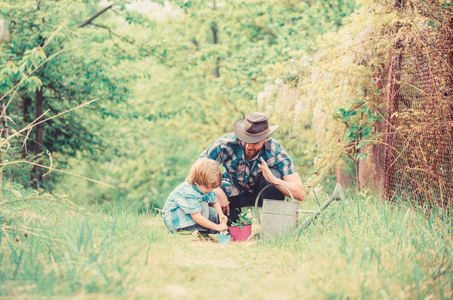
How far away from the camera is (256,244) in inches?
127

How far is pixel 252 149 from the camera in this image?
143 inches

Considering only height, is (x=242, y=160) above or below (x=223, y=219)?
above

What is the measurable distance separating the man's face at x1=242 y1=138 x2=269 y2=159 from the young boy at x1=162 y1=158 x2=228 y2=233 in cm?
35

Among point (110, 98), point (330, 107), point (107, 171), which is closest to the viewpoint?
point (330, 107)

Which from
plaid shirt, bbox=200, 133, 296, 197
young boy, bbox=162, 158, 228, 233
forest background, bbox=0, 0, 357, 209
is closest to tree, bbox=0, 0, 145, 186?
forest background, bbox=0, 0, 357, 209

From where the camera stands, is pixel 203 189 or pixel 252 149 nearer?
pixel 203 189

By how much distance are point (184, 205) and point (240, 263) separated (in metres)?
0.99

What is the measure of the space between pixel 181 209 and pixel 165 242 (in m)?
0.59

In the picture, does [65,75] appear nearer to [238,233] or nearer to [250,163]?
[250,163]

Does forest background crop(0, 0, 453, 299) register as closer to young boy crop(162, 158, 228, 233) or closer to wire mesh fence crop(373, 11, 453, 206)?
wire mesh fence crop(373, 11, 453, 206)

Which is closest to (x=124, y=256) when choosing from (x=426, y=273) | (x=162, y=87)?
(x=426, y=273)

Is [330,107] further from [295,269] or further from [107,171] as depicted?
[107,171]

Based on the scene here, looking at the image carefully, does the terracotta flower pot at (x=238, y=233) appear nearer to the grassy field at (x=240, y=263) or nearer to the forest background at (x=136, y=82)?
the grassy field at (x=240, y=263)

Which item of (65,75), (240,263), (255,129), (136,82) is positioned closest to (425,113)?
(255,129)
